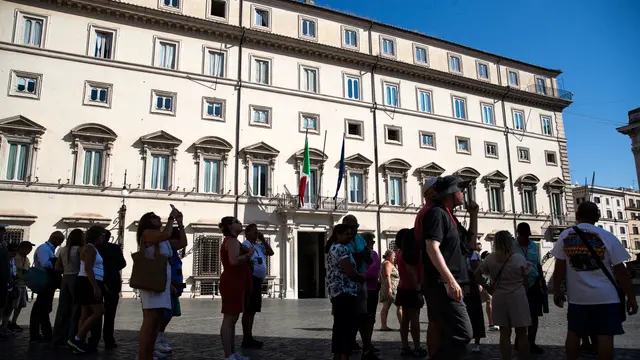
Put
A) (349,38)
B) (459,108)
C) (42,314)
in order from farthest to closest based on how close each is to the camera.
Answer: (459,108)
(349,38)
(42,314)

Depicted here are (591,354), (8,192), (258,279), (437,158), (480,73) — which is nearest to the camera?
(591,354)

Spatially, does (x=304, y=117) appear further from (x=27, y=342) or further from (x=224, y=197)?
(x=27, y=342)

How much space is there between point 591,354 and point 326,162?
816 inches

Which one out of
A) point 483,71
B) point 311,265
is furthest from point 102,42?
point 483,71

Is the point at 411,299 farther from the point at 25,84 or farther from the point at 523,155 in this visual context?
the point at 523,155

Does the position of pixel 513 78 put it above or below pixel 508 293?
above

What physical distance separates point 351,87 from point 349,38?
128 inches

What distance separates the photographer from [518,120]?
116 feet

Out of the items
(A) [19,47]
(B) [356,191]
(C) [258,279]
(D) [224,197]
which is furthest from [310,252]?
(C) [258,279]

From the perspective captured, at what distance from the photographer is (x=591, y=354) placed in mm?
7105

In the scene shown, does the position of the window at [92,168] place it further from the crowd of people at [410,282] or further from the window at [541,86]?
the window at [541,86]

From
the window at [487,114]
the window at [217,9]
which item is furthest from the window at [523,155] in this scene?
the window at [217,9]

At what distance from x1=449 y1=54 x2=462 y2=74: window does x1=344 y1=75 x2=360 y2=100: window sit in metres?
7.90

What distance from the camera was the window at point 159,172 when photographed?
23.3 meters
